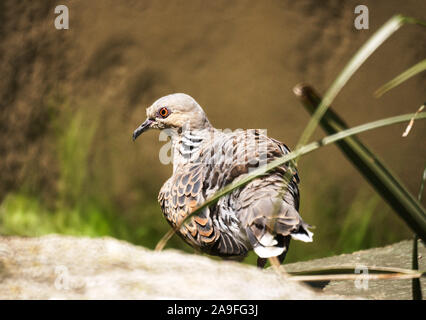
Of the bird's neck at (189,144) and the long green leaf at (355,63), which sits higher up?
the bird's neck at (189,144)

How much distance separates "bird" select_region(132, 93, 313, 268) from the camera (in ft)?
8.98

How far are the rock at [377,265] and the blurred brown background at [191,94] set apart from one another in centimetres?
32

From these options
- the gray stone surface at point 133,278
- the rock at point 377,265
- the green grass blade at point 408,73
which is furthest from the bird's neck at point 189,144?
the green grass blade at point 408,73

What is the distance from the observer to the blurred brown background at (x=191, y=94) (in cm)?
483

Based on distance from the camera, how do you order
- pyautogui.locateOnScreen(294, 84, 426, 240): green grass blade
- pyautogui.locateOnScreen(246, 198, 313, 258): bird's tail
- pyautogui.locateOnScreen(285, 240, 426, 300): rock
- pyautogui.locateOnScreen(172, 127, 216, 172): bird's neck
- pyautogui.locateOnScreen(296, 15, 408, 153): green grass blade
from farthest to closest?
pyautogui.locateOnScreen(172, 127, 216, 172): bird's neck → pyautogui.locateOnScreen(285, 240, 426, 300): rock → pyautogui.locateOnScreen(246, 198, 313, 258): bird's tail → pyautogui.locateOnScreen(294, 84, 426, 240): green grass blade → pyautogui.locateOnScreen(296, 15, 408, 153): green grass blade

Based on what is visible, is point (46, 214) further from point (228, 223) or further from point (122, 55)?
point (228, 223)

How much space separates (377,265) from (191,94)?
2.32m

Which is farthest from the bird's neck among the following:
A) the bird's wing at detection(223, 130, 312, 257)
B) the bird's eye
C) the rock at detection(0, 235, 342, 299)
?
the rock at detection(0, 235, 342, 299)

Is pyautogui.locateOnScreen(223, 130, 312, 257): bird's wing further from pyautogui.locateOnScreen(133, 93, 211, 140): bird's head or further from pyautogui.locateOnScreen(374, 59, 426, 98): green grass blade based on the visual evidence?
pyautogui.locateOnScreen(374, 59, 426, 98): green grass blade

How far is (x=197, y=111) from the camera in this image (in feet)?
12.7

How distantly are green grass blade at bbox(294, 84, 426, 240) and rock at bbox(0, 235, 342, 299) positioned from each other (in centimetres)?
78

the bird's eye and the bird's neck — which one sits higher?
the bird's eye

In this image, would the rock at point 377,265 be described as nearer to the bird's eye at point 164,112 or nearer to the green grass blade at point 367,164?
the green grass blade at point 367,164

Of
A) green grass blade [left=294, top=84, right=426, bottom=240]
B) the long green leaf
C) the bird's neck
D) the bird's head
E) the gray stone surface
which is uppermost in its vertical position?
the bird's head
